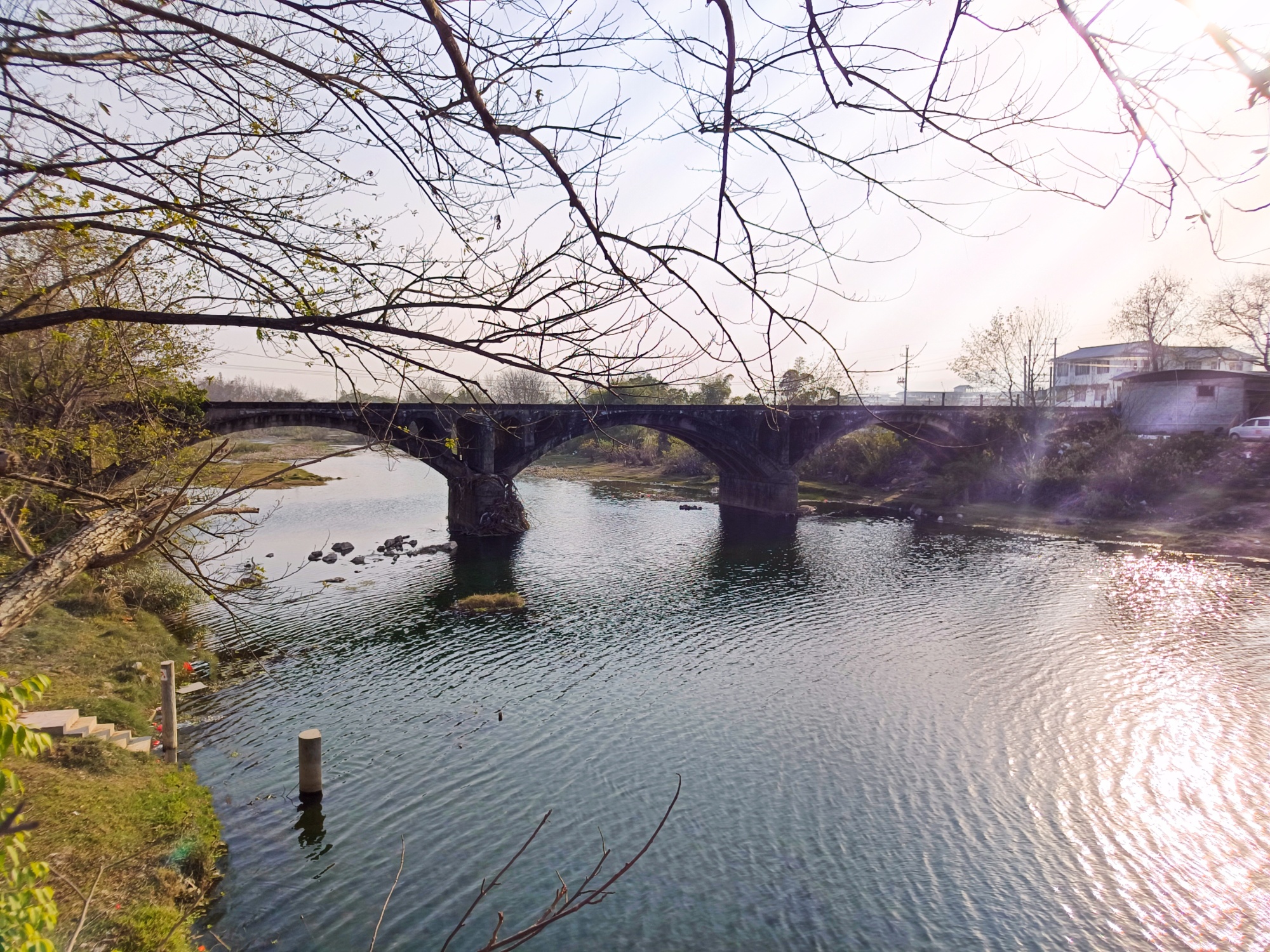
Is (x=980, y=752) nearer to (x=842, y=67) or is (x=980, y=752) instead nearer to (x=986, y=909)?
(x=986, y=909)

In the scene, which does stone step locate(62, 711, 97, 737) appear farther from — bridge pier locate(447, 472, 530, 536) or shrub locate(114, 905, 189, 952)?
bridge pier locate(447, 472, 530, 536)

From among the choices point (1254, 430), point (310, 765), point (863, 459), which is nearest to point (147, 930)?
point (310, 765)

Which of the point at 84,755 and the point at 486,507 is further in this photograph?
the point at 486,507

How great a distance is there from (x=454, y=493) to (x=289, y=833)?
104 ft

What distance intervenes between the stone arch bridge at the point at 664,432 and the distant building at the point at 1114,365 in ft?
34.8

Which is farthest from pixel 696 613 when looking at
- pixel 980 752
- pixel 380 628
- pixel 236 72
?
pixel 236 72

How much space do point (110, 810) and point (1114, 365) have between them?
97.2 meters

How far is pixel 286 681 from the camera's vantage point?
19.1 m

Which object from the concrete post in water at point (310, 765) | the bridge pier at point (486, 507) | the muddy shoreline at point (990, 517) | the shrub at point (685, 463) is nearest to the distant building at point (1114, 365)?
the muddy shoreline at point (990, 517)

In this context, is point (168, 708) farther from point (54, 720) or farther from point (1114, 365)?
point (1114, 365)

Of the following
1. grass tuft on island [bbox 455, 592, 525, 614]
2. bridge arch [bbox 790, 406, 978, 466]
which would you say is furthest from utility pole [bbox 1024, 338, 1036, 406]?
grass tuft on island [bbox 455, 592, 525, 614]

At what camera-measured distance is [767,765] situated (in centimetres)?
1501

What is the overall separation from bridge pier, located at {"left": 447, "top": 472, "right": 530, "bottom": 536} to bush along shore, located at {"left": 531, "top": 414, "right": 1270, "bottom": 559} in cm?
743

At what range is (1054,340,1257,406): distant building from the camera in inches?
2682
